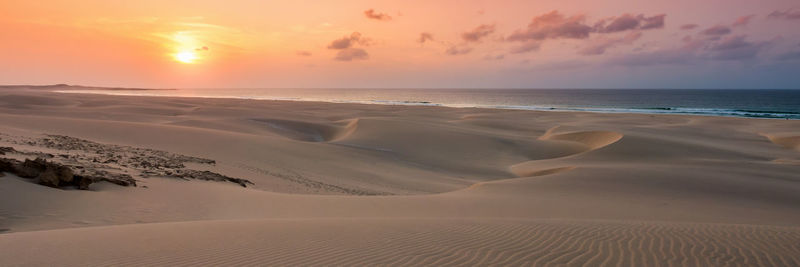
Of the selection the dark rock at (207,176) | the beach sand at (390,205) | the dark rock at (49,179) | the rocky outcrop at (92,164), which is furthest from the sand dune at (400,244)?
the dark rock at (207,176)

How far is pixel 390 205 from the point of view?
30.8 feet

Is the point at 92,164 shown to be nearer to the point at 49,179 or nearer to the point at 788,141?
the point at 49,179

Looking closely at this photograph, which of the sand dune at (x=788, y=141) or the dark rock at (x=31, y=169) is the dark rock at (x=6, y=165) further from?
the sand dune at (x=788, y=141)

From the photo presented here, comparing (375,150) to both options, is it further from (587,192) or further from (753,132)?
(753,132)

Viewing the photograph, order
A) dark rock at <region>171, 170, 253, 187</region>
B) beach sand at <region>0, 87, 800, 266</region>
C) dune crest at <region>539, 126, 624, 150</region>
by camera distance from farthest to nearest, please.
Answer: dune crest at <region>539, 126, 624, 150</region> → dark rock at <region>171, 170, 253, 187</region> → beach sand at <region>0, 87, 800, 266</region>

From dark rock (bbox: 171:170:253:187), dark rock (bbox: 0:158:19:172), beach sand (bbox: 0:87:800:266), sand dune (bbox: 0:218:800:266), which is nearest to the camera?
sand dune (bbox: 0:218:800:266)

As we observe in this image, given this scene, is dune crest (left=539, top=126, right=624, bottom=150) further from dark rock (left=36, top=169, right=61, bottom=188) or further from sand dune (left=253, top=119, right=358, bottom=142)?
dark rock (left=36, top=169, right=61, bottom=188)

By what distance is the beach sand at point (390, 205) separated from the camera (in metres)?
5.08

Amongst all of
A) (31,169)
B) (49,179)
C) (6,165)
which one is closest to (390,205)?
(49,179)

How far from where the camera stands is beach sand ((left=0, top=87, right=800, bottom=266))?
5.08 meters

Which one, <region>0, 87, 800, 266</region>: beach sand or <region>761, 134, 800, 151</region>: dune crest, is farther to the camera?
<region>761, 134, 800, 151</region>: dune crest

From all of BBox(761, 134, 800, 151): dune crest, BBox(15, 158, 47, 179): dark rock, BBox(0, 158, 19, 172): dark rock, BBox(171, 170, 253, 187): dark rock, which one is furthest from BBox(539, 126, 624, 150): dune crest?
BBox(0, 158, 19, 172): dark rock

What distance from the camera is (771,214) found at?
32.2ft

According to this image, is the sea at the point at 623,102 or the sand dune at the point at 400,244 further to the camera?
the sea at the point at 623,102
